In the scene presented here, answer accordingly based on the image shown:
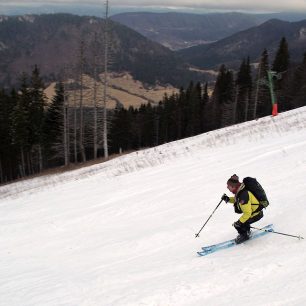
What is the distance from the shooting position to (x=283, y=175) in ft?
46.4

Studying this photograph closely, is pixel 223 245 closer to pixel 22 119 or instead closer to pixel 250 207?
pixel 250 207

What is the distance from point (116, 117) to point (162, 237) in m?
56.9

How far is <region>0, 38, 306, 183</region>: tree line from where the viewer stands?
4372 centimetres

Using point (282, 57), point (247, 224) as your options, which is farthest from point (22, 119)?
point (282, 57)

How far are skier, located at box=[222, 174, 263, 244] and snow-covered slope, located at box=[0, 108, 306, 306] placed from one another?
278mm

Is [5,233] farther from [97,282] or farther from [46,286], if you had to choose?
[97,282]

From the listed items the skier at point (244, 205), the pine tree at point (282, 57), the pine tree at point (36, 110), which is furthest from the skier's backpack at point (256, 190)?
the pine tree at point (282, 57)

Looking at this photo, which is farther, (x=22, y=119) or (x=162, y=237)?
(x=22, y=119)

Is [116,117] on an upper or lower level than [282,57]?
lower

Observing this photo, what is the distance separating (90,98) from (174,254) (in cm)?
3049

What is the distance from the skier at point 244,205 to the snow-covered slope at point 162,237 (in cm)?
28

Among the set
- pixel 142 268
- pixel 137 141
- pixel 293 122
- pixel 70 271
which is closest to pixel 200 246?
pixel 142 268

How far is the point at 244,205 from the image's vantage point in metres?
8.47

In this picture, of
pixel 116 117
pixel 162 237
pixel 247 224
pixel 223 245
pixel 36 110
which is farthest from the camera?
pixel 116 117
